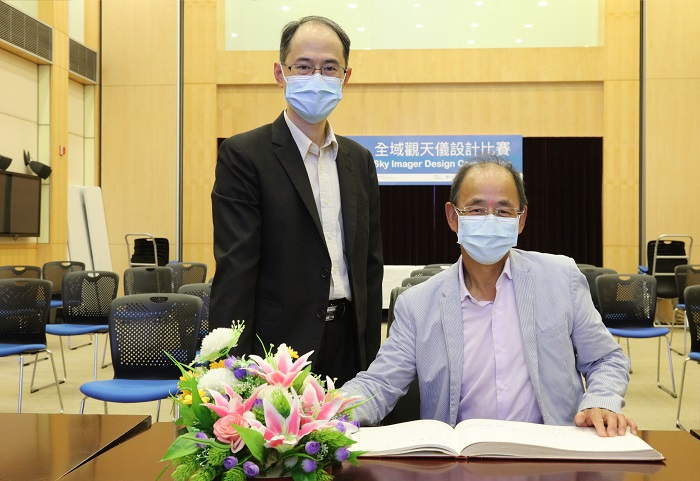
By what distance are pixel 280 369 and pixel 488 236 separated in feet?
2.96

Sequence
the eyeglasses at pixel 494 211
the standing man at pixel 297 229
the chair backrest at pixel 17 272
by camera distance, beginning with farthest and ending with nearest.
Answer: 1. the chair backrest at pixel 17 272
2. the standing man at pixel 297 229
3. the eyeglasses at pixel 494 211

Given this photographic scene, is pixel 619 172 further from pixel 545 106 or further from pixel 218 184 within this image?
pixel 218 184

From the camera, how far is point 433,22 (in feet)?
36.6

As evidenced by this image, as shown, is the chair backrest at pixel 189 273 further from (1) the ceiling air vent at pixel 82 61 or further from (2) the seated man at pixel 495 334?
(2) the seated man at pixel 495 334

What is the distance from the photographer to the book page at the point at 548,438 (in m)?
1.42

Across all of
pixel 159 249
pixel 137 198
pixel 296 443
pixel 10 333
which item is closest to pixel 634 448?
pixel 296 443

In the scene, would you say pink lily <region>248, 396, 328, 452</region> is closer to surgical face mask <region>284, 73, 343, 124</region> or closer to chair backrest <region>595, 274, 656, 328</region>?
surgical face mask <region>284, 73, 343, 124</region>

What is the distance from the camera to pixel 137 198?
1143 centimetres

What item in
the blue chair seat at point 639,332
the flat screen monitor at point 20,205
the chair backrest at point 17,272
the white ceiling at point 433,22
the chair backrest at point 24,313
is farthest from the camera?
the white ceiling at point 433,22

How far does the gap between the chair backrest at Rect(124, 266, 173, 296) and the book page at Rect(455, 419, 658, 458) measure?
5131 millimetres

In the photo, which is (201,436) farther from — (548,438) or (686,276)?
(686,276)

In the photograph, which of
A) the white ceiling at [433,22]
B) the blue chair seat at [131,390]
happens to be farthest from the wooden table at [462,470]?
the white ceiling at [433,22]

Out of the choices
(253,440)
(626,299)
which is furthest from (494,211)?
(626,299)

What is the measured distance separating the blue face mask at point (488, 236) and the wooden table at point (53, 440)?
3.00 ft
